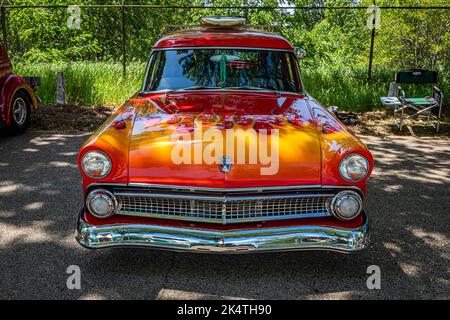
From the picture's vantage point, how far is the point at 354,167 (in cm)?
322

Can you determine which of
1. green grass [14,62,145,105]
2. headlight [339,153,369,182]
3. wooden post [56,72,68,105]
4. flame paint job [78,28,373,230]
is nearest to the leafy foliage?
green grass [14,62,145,105]

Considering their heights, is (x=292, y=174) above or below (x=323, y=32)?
below

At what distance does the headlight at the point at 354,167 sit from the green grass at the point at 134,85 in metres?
7.06

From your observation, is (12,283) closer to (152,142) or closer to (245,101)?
(152,142)

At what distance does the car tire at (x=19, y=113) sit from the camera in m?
7.68

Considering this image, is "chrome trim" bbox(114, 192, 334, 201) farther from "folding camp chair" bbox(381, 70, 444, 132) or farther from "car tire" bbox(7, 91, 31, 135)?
"folding camp chair" bbox(381, 70, 444, 132)

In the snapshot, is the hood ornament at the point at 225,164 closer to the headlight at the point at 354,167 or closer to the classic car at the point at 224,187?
the classic car at the point at 224,187

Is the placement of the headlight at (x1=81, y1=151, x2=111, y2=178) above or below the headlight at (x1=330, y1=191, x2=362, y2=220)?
above

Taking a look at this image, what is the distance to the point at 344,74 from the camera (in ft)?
37.2

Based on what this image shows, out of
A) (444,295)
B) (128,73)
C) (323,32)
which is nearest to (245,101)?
(444,295)

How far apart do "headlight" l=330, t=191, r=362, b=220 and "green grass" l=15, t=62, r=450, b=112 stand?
7.14 metres

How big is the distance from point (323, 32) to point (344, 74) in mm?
19179

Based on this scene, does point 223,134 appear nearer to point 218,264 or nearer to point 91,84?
point 218,264

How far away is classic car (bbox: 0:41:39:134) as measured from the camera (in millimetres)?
7309
